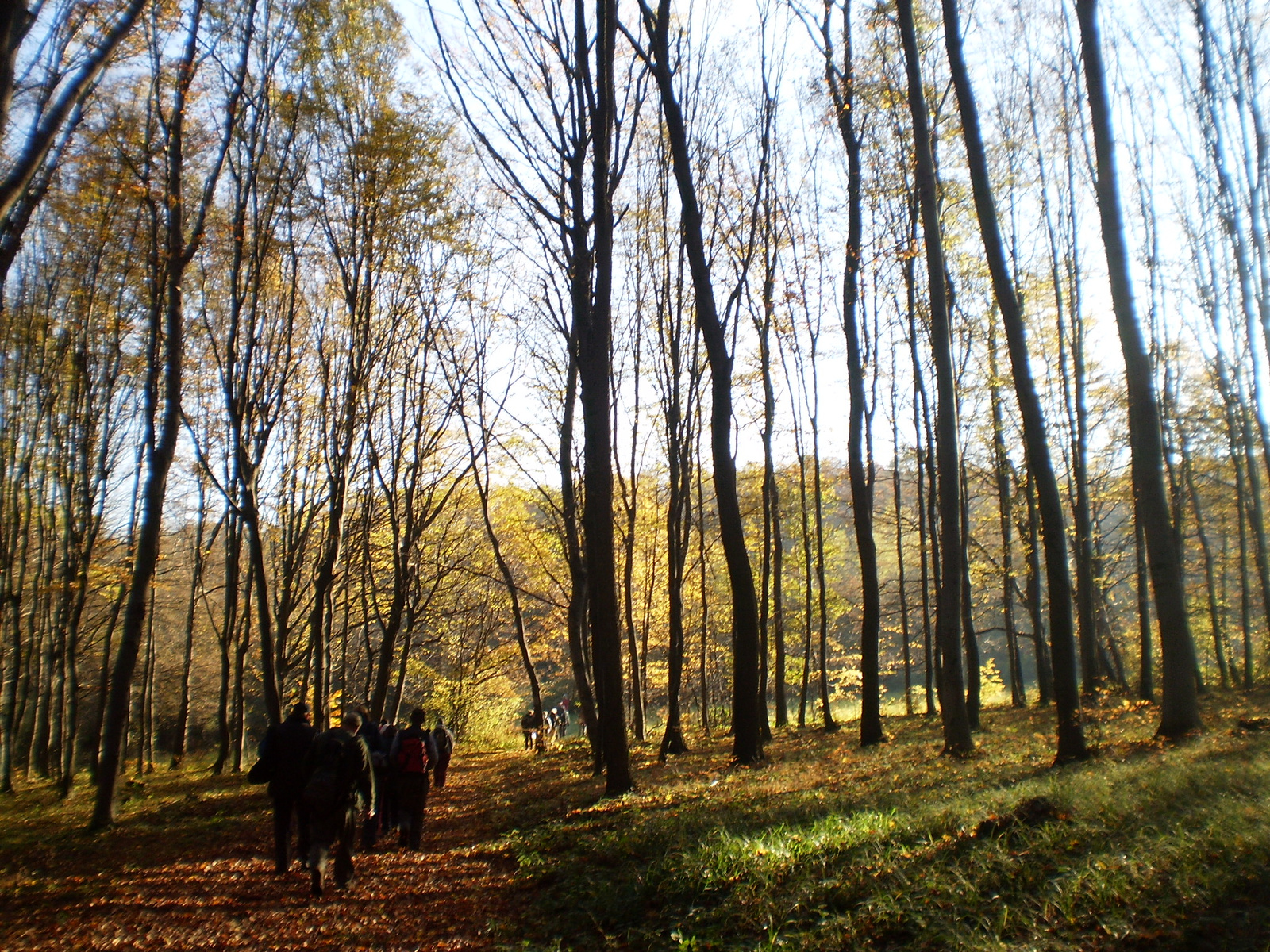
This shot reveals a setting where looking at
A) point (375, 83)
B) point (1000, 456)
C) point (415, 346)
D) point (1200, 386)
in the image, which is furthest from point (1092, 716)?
point (375, 83)

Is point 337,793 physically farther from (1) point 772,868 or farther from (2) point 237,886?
(1) point 772,868

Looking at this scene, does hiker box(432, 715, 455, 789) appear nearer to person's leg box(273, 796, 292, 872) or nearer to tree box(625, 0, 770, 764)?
person's leg box(273, 796, 292, 872)

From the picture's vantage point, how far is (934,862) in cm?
459

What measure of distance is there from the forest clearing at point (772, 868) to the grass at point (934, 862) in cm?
2

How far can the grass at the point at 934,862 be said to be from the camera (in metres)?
3.58

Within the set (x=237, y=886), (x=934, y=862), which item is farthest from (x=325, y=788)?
(x=934, y=862)

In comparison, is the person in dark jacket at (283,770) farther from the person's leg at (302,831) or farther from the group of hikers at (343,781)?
the person's leg at (302,831)

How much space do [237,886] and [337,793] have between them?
1.96m

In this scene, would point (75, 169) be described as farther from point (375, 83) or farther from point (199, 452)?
point (375, 83)

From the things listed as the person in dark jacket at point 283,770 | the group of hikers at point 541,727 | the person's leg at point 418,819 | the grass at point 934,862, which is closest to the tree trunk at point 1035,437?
the grass at point 934,862

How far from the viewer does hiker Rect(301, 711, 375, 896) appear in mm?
6719

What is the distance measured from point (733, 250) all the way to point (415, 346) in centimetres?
822

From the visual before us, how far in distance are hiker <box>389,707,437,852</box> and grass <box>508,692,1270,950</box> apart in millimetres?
1284

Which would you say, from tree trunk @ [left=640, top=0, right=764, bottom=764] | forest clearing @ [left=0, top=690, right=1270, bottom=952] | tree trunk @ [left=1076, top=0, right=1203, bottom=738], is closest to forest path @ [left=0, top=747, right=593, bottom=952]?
forest clearing @ [left=0, top=690, right=1270, bottom=952]
